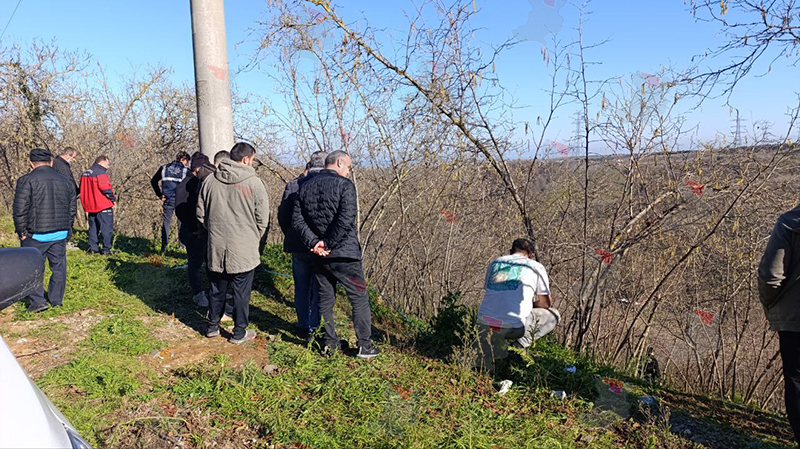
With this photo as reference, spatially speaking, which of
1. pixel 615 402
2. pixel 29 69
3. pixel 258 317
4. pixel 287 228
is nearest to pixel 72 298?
pixel 258 317

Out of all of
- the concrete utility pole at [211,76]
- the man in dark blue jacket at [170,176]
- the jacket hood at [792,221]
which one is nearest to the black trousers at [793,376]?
the jacket hood at [792,221]

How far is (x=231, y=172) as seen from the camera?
391 cm

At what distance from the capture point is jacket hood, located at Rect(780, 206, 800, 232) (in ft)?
8.88

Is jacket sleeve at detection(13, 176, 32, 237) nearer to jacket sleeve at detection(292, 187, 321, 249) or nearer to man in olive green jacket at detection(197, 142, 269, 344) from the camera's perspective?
man in olive green jacket at detection(197, 142, 269, 344)

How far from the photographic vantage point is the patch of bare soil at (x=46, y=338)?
3.61 m

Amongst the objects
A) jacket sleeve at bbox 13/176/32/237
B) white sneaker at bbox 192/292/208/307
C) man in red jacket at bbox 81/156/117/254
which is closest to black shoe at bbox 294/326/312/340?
white sneaker at bbox 192/292/208/307

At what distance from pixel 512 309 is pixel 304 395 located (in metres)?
1.81

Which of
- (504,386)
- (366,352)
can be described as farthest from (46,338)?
(504,386)

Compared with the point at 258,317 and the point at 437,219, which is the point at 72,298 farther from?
the point at 437,219

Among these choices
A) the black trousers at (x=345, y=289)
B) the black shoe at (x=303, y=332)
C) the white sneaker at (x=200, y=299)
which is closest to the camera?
the black trousers at (x=345, y=289)

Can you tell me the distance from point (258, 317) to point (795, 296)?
177 inches

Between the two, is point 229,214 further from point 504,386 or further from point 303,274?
point 504,386

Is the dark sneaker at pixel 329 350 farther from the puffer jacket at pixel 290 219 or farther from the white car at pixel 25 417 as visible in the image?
the white car at pixel 25 417

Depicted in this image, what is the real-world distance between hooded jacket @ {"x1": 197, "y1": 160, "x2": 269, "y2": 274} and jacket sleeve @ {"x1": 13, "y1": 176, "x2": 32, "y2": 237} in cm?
208
